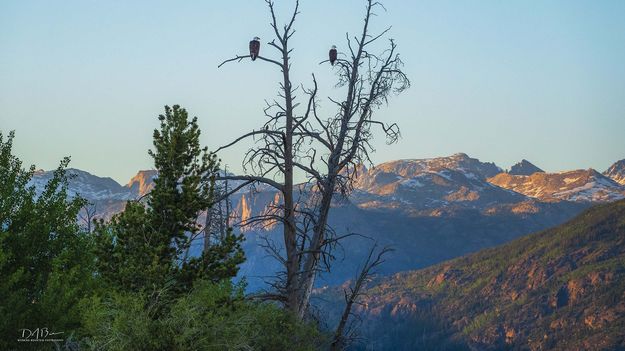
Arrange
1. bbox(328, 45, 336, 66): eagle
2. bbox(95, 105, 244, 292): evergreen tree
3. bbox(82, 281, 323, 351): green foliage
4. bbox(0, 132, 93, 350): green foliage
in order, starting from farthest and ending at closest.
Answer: bbox(0, 132, 93, 350): green foliage < bbox(95, 105, 244, 292): evergreen tree < bbox(328, 45, 336, 66): eagle < bbox(82, 281, 323, 351): green foliage

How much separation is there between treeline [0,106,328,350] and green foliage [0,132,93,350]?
0.17 feet

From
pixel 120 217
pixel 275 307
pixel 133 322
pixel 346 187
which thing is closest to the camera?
pixel 133 322

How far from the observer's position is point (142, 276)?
969 inches

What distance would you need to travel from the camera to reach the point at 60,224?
37500 mm

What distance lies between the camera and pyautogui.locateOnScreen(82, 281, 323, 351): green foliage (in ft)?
66.7

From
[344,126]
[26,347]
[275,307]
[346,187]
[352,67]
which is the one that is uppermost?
[352,67]

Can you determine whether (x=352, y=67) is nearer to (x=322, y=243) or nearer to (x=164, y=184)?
(x=322, y=243)

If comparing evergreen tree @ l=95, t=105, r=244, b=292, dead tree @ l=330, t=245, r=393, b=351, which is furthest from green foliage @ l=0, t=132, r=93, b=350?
dead tree @ l=330, t=245, r=393, b=351

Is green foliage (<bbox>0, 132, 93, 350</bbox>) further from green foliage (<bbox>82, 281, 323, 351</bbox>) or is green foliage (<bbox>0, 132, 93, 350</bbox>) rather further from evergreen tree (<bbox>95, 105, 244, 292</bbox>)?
green foliage (<bbox>82, 281, 323, 351</bbox>)

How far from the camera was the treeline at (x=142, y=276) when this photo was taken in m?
20.8

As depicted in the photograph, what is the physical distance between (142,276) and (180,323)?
4.43m

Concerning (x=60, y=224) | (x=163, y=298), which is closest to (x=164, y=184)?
(x=163, y=298)

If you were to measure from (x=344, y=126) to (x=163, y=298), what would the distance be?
678cm

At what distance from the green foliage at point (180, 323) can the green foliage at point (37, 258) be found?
9729 mm
